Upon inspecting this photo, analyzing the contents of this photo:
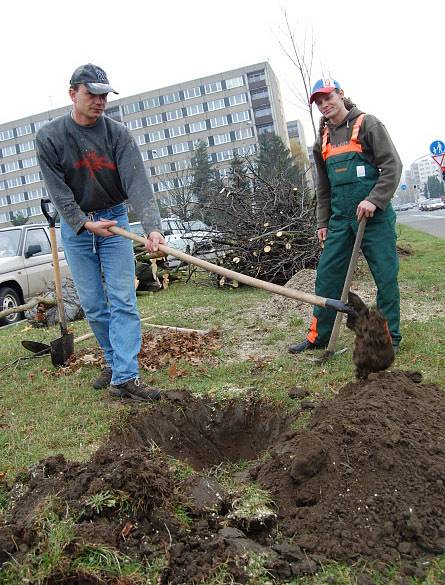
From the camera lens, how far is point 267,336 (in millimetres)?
5672

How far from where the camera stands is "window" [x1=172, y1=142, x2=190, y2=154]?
78.2 meters

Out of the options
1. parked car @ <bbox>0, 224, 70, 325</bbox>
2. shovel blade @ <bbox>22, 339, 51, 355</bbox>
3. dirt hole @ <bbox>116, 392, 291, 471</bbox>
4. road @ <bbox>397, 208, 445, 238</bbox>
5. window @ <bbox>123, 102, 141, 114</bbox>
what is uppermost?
window @ <bbox>123, 102, 141, 114</bbox>

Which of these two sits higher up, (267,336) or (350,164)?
(350,164)

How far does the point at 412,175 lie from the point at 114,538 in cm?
19980

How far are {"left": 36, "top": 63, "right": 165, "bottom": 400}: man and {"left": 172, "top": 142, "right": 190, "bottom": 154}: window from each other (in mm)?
76174

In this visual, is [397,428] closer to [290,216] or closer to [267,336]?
[267,336]

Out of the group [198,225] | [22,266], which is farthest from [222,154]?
[22,266]

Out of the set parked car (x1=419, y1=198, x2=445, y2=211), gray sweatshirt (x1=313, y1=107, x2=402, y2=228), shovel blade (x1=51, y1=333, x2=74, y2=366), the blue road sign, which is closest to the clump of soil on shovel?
gray sweatshirt (x1=313, y1=107, x2=402, y2=228)

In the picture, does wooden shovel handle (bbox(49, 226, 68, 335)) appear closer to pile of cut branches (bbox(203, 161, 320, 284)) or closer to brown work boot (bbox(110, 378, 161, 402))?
brown work boot (bbox(110, 378, 161, 402))

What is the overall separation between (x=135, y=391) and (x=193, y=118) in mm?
78625

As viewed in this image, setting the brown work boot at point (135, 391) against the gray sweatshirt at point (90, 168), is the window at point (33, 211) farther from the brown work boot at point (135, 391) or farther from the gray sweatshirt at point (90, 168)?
the brown work boot at point (135, 391)

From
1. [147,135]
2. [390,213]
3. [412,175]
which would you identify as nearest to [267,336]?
[390,213]

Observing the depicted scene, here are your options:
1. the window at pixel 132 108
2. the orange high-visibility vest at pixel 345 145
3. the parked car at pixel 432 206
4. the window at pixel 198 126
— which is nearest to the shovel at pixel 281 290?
the orange high-visibility vest at pixel 345 145

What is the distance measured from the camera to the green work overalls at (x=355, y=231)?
4.46 metres
